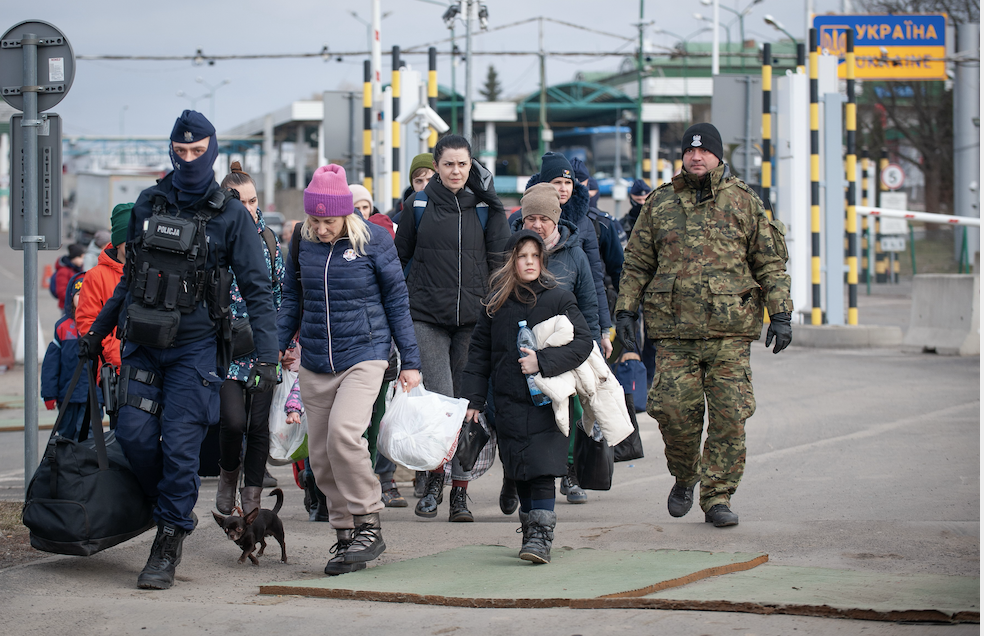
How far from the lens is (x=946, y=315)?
15.1 metres

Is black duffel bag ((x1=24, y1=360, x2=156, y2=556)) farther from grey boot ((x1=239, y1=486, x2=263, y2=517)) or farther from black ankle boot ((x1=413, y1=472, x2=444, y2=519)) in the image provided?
black ankle boot ((x1=413, y1=472, x2=444, y2=519))

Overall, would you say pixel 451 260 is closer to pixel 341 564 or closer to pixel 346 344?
pixel 346 344

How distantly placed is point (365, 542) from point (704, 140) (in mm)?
2829

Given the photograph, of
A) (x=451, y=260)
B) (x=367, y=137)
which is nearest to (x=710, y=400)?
(x=451, y=260)

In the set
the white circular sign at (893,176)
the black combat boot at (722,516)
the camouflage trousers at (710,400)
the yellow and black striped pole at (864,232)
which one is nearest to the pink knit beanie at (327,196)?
the camouflage trousers at (710,400)

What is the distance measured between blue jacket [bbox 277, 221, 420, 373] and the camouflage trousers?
149 centimetres

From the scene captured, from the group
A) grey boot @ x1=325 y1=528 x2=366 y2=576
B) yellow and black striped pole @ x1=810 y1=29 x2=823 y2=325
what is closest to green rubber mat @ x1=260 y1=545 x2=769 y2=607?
grey boot @ x1=325 y1=528 x2=366 y2=576

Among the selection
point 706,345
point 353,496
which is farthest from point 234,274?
point 706,345

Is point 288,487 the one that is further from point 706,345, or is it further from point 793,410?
point 793,410

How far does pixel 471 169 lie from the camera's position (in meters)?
6.80

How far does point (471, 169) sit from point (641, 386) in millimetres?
2379

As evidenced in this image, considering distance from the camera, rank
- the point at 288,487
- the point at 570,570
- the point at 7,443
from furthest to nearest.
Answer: the point at 7,443 → the point at 288,487 → the point at 570,570

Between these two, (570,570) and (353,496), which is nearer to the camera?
(570,570)

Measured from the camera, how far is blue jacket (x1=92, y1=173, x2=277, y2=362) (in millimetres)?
5172
